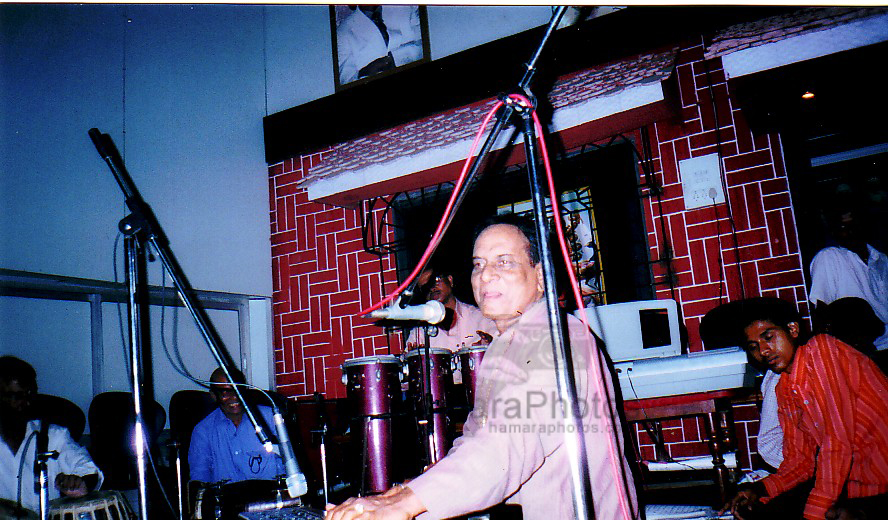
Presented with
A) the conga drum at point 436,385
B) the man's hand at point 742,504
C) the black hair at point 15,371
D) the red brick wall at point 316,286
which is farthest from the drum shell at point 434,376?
the black hair at point 15,371

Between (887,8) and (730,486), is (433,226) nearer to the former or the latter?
(730,486)

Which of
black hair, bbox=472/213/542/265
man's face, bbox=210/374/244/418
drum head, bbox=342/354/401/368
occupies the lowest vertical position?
man's face, bbox=210/374/244/418

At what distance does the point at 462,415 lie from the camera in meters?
3.91

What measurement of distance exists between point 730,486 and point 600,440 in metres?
2.07

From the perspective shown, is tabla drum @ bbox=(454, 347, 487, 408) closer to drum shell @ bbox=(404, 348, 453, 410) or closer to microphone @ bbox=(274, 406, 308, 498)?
drum shell @ bbox=(404, 348, 453, 410)

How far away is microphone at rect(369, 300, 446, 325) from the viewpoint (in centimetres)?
187

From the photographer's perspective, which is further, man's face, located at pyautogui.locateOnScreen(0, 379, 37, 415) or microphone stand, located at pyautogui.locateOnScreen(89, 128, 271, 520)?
man's face, located at pyautogui.locateOnScreen(0, 379, 37, 415)

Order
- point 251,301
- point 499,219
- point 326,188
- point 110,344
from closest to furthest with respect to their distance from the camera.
Result: point 499,219
point 110,344
point 326,188
point 251,301

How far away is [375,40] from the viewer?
590cm

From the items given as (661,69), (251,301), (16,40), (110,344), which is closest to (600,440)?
(661,69)

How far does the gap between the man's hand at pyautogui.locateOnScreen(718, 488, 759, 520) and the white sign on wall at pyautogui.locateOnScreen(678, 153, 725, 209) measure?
90.4 inches

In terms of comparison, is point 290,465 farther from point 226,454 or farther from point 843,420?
point 226,454

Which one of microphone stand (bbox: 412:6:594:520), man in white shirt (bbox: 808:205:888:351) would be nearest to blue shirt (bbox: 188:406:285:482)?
microphone stand (bbox: 412:6:594:520)

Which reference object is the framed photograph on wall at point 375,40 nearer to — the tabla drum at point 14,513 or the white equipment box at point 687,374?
the white equipment box at point 687,374
